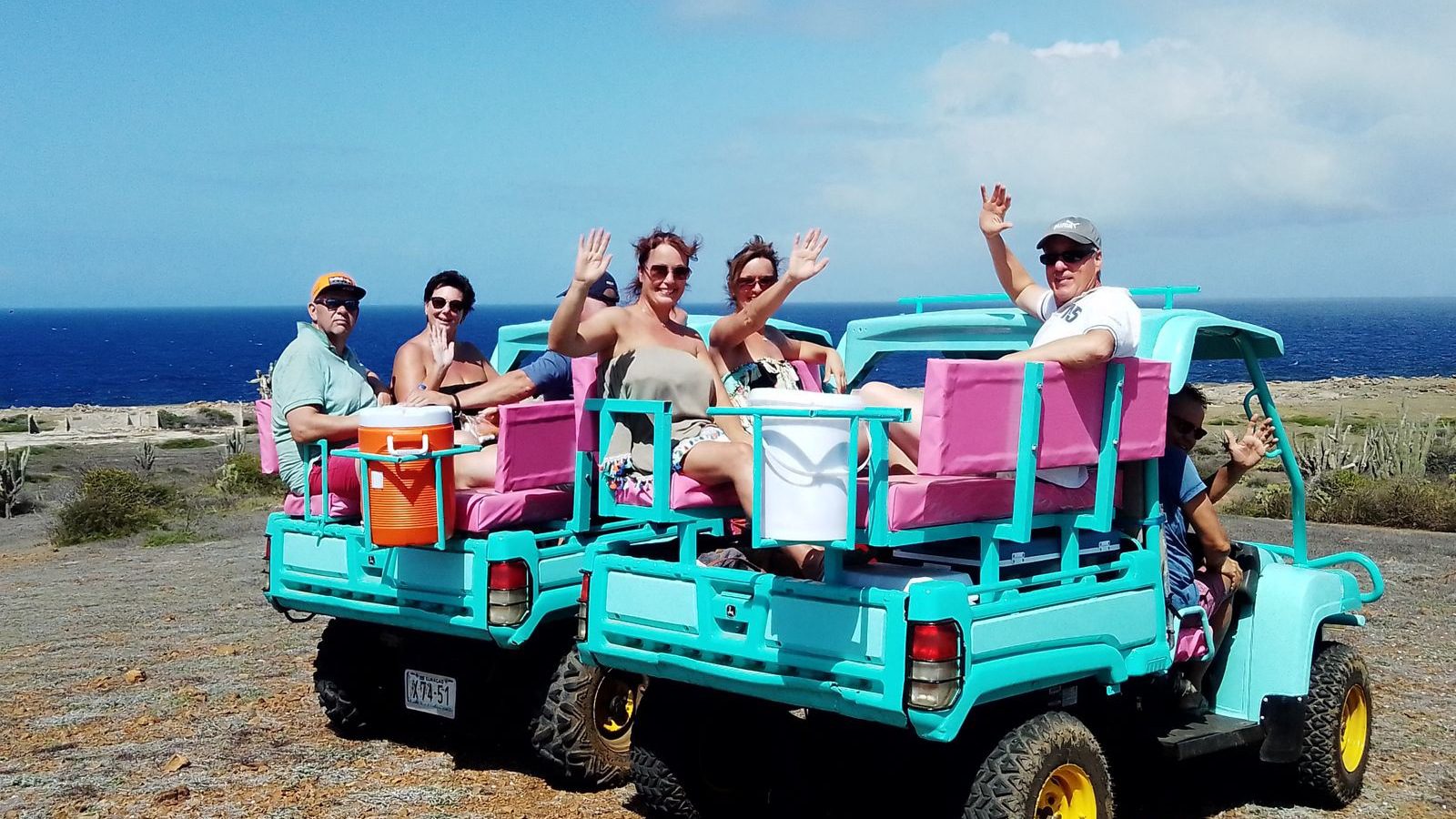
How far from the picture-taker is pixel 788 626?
459 centimetres

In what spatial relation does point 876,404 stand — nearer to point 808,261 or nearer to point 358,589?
point 808,261

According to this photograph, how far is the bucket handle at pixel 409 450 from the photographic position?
18.6 feet

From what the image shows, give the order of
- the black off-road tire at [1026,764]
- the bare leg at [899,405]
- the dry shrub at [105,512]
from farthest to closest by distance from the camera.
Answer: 1. the dry shrub at [105,512]
2. the bare leg at [899,405]
3. the black off-road tire at [1026,764]

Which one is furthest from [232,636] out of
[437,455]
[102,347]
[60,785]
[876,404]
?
[102,347]

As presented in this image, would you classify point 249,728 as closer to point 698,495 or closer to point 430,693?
point 430,693

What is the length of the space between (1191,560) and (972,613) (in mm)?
1658

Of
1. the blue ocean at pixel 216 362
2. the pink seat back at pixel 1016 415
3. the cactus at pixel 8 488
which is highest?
the pink seat back at pixel 1016 415

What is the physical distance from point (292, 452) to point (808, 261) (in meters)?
2.74

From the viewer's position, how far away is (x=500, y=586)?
590 centimetres

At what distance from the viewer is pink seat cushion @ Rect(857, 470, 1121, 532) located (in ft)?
14.5

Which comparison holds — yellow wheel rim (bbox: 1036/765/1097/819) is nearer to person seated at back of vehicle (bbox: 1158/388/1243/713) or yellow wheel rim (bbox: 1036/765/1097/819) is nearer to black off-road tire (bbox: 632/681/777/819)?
person seated at back of vehicle (bbox: 1158/388/1243/713)

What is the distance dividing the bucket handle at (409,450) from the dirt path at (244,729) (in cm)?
156

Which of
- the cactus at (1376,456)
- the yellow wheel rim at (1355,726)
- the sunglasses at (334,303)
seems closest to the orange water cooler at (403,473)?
the sunglasses at (334,303)

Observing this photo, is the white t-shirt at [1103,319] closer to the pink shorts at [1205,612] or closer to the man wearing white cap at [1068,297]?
the man wearing white cap at [1068,297]
